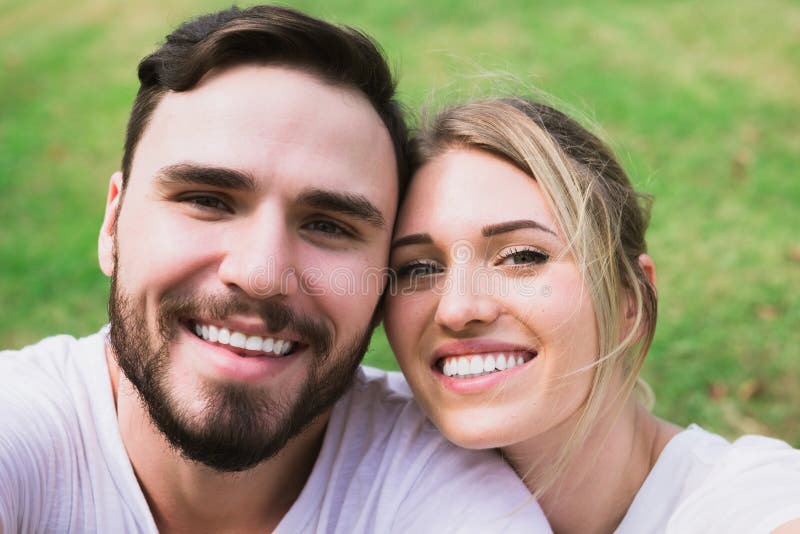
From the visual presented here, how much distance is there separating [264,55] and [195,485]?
1433 mm

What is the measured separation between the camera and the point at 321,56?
→ 2.72 m

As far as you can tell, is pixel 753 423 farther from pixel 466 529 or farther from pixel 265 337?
pixel 265 337

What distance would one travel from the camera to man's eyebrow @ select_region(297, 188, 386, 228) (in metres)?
2.47

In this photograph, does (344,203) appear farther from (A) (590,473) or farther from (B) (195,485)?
(A) (590,473)

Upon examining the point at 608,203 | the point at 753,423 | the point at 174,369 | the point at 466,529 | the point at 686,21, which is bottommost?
the point at 753,423

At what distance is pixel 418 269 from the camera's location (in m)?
2.74

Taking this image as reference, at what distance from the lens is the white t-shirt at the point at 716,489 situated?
2.24m

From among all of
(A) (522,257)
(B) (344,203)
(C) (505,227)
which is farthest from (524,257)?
(B) (344,203)

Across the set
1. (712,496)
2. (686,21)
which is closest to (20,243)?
(712,496)

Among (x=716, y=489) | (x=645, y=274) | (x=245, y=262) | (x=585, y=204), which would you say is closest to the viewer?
(x=245, y=262)

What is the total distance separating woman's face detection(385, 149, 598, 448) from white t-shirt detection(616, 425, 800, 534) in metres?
0.43

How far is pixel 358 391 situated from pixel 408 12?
8529 millimetres

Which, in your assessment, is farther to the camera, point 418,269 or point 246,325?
point 418,269

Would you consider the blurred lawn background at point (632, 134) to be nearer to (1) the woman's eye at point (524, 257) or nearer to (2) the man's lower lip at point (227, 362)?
(1) the woman's eye at point (524, 257)
